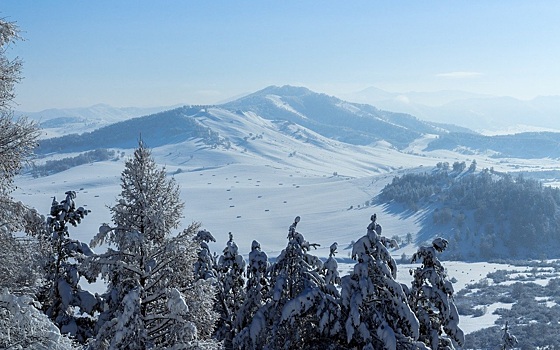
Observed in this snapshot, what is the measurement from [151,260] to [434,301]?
883 centimetres

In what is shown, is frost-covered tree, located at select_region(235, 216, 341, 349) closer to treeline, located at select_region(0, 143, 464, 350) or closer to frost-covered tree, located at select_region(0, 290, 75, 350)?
treeline, located at select_region(0, 143, 464, 350)

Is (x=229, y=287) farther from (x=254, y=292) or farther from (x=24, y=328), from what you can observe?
(x=24, y=328)

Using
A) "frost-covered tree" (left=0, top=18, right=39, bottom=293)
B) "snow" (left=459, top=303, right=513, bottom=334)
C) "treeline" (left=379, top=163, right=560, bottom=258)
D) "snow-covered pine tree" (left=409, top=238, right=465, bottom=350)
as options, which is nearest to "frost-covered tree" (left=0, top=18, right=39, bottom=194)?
"frost-covered tree" (left=0, top=18, right=39, bottom=293)

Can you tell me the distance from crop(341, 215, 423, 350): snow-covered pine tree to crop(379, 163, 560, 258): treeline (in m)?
119

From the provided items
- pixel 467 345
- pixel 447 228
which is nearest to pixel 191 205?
pixel 447 228

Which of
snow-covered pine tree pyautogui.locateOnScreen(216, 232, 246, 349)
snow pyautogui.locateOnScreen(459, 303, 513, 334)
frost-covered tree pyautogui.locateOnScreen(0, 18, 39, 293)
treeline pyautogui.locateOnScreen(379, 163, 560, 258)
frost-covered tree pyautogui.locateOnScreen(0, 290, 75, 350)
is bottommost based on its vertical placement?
snow pyautogui.locateOnScreen(459, 303, 513, 334)

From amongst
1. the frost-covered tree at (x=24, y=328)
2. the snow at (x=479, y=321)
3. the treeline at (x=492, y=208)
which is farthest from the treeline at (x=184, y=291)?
the treeline at (x=492, y=208)

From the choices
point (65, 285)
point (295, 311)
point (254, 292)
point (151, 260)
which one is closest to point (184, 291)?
point (151, 260)

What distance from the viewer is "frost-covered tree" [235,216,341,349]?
12727 mm

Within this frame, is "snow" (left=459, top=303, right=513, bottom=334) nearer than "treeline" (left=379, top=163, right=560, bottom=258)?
Yes

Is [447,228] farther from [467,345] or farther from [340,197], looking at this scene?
[467,345]

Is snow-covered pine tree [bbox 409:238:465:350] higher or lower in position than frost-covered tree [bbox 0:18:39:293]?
lower

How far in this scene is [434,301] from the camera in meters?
14.3

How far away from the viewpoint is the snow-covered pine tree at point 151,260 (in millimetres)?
9344
